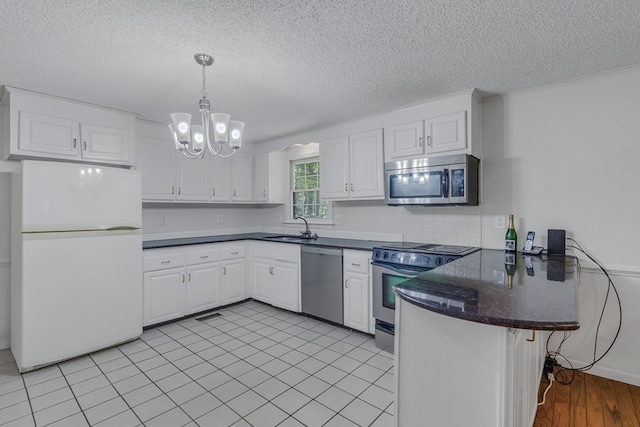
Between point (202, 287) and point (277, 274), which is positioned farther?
point (277, 274)

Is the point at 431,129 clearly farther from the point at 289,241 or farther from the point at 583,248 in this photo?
the point at 289,241

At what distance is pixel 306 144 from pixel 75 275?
2.84 meters


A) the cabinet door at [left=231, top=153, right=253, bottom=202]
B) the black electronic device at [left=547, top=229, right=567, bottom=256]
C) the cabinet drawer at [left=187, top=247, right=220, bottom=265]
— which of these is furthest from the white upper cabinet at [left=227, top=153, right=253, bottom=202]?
the black electronic device at [left=547, top=229, right=567, bottom=256]

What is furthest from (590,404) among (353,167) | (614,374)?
(353,167)

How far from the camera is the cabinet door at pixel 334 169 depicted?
3.53m

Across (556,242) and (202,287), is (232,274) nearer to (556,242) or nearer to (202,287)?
(202,287)

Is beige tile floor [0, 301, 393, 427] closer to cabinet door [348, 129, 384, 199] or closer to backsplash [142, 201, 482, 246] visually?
backsplash [142, 201, 482, 246]

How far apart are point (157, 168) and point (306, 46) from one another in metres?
2.50

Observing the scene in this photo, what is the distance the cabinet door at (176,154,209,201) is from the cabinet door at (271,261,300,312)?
52.8 inches

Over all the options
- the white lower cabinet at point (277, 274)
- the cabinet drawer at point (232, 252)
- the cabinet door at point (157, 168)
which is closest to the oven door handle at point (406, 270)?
the white lower cabinet at point (277, 274)

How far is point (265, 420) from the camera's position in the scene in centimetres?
186

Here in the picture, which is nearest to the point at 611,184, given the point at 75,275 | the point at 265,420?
the point at 265,420

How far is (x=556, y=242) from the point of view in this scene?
2.40 metres

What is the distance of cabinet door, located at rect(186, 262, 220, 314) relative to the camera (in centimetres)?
357
